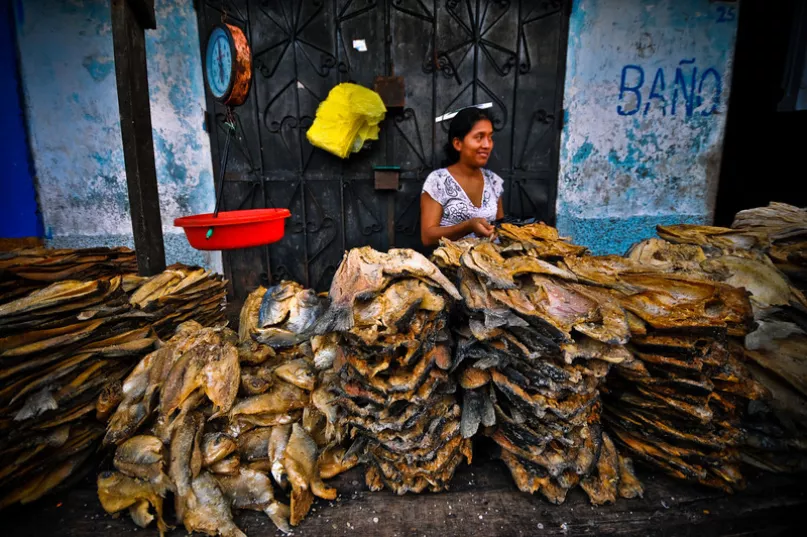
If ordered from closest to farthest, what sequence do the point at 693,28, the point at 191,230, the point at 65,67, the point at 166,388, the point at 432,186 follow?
the point at 166,388, the point at 191,230, the point at 432,186, the point at 65,67, the point at 693,28

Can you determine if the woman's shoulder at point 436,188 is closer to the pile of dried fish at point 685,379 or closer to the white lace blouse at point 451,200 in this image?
the white lace blouse at point 451,200

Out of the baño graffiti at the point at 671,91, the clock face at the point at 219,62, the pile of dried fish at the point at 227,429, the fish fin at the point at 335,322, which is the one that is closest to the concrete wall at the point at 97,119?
the clock face at the point at 219,62

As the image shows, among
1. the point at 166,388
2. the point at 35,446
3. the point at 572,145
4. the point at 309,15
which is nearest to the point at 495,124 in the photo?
the point at 572,145

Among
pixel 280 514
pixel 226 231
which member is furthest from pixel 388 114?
pixel 280 514

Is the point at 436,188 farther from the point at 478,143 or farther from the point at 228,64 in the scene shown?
the point at 228,64

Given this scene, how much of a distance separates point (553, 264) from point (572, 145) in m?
3.02

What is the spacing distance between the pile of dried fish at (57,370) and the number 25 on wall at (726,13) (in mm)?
5653

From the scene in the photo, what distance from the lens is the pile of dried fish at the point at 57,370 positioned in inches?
50.1

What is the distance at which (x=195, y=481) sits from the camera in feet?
4.22

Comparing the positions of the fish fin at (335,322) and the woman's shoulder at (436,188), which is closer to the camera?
the fish fin at (335,322)

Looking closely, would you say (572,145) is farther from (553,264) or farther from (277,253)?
(277,253)

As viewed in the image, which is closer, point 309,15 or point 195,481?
A: point 195,481

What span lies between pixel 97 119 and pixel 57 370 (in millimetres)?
3411

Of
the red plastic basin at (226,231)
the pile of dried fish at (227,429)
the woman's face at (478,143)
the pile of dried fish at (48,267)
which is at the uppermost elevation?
the woman's face at (478,143)
